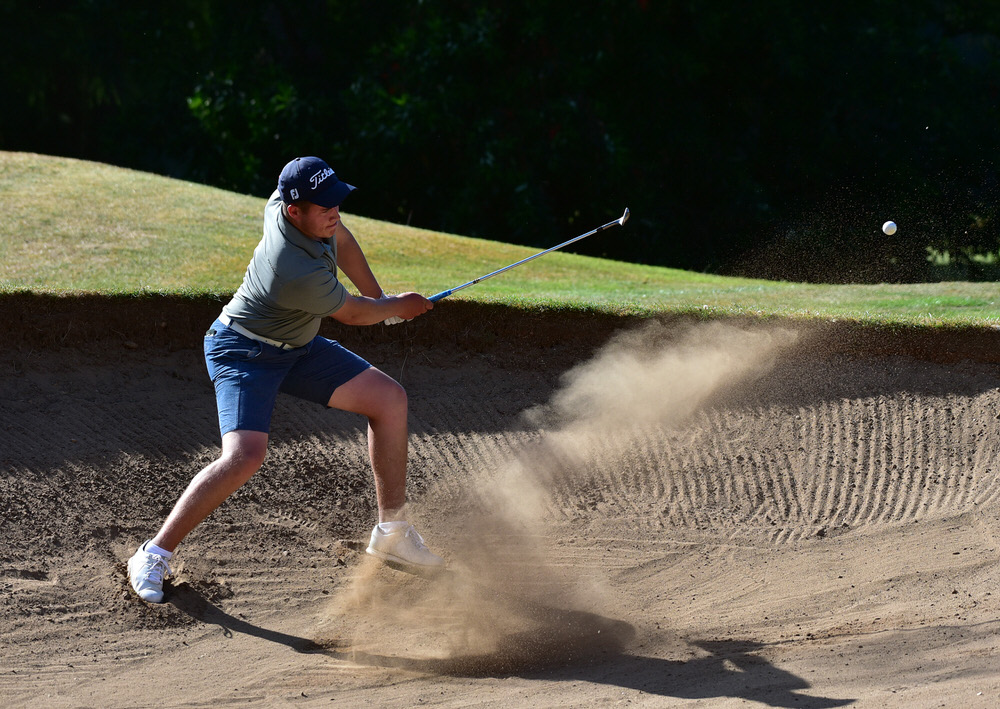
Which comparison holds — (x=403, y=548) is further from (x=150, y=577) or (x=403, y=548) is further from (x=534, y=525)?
(x=150, y=577)

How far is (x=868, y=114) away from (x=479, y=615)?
13022mm

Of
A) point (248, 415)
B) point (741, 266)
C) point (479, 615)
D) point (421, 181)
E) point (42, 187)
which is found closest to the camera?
point (248, 415)

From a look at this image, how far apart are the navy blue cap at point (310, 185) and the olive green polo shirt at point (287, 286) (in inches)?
3.2

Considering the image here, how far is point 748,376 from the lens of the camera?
6512 mm

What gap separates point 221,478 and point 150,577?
0.56 m

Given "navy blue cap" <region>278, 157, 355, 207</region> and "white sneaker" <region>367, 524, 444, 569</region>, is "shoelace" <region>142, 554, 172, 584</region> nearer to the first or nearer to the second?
"white sneaker" <region>367, 524, 444, 569</region>

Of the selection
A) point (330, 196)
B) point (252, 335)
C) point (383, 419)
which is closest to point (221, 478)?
point (252, 335)

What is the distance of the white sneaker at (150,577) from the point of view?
4492 millimetres

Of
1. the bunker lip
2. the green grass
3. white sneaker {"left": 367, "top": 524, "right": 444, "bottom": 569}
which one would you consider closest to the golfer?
white sneaker {"left": 367, "top": 524, "right": 444, "bottom": 569}

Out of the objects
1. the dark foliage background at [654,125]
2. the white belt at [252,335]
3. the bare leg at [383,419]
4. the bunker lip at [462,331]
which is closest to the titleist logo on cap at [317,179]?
the white belt at [252,335]

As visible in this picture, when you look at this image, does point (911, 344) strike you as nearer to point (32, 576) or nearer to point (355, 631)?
point (355, 631)

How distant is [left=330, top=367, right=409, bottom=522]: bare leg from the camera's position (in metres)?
4.73

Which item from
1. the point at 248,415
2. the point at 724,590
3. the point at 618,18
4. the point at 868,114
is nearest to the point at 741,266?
the point at 868,114

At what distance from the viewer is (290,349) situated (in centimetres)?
458
